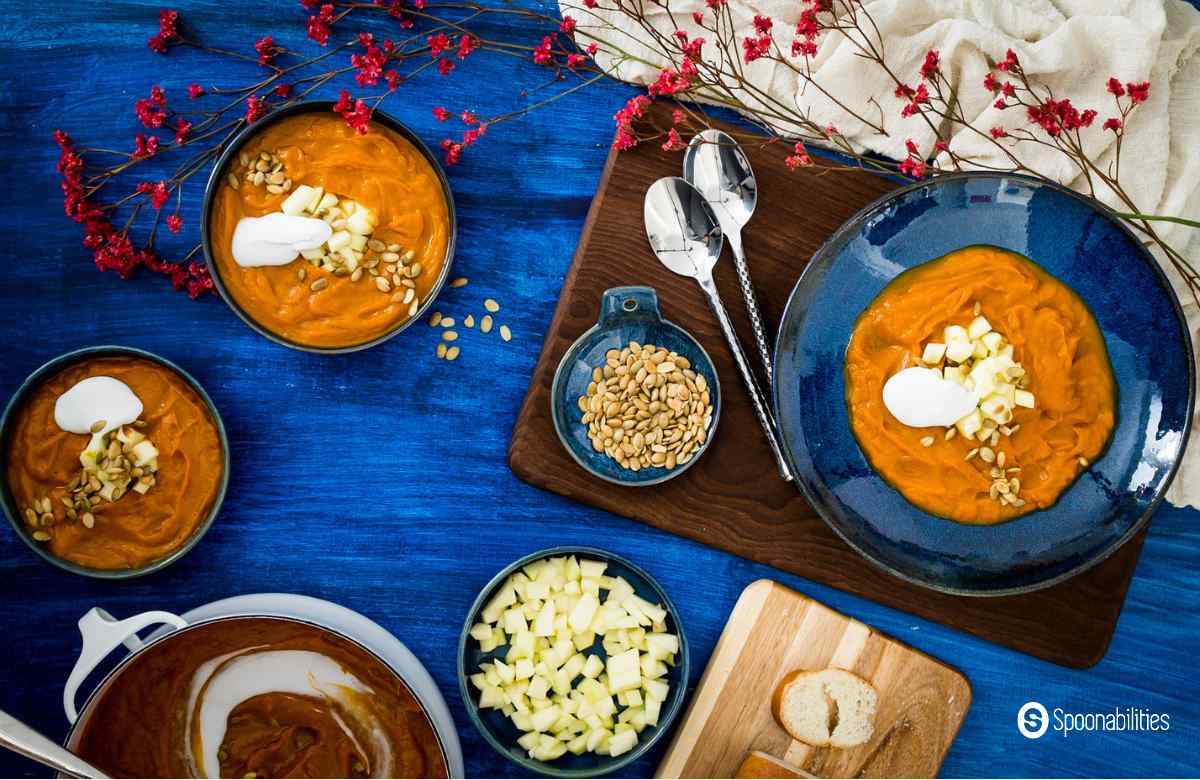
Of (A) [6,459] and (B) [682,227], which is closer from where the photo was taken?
(A) [6,459]

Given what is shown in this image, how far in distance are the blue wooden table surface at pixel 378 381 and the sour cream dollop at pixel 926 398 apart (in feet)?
1.78

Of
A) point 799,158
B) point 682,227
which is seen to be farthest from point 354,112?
point 799,158

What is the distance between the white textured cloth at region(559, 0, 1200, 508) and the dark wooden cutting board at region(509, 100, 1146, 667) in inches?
6.1

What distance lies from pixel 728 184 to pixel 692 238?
0.16 metres

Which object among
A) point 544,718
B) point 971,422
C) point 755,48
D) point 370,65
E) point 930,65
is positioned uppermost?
point 930,65

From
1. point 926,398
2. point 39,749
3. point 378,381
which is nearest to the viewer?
point 39,749

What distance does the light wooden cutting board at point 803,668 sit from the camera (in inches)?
87.6

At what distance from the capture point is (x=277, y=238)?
6.64 feet

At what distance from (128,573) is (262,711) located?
43 centimetres

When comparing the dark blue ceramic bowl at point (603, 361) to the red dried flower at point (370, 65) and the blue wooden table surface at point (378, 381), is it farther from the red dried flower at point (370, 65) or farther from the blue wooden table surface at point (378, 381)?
the red dried flower at point (370, 65)

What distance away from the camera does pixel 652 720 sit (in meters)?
2.13

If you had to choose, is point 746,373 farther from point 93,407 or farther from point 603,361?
point 93,407

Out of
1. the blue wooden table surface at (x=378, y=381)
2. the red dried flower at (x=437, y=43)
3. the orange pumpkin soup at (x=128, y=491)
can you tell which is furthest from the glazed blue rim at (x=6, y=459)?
the red dried flower at (x=437, y=43)

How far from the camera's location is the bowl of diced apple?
212 cm
